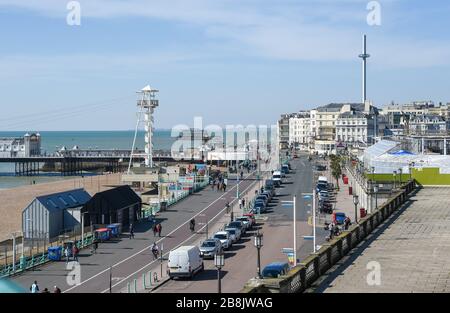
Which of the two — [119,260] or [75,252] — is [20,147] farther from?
[119,260]

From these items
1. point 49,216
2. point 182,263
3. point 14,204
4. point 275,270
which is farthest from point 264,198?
point 275,270

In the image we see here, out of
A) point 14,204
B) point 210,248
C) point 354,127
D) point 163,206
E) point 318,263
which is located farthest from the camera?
point 354,127

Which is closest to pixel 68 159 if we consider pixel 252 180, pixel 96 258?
pixel 252 180

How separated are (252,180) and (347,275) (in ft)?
193

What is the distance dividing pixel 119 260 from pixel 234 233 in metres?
6.48

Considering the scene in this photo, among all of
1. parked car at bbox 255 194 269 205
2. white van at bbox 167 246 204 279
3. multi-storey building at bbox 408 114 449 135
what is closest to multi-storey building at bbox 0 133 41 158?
multi-storey building at bbox 408 114 449 135

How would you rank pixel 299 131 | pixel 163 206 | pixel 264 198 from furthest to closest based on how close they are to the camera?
pixel 299 131 < pixel 264 198 < pixel 163 206

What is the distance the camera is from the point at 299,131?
625 ft

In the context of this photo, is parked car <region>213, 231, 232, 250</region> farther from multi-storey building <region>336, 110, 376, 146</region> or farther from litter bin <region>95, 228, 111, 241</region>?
multi-storey building <region>336, 110, 376, 146</region>

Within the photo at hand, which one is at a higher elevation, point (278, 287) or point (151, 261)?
point (278, 287)

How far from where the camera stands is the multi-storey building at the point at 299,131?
181250 mm

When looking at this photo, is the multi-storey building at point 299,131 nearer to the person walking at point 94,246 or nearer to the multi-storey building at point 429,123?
the multi-storey building at point 429,123

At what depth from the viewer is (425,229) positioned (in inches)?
830
